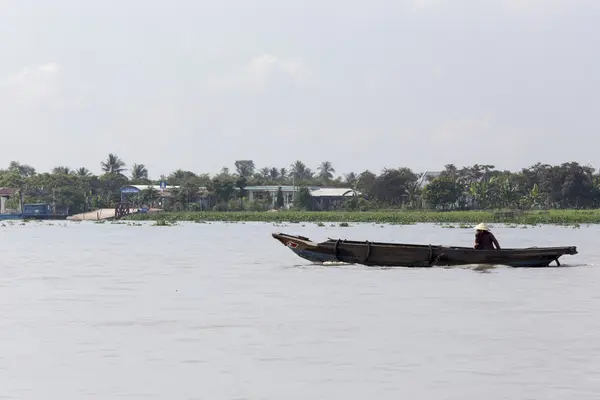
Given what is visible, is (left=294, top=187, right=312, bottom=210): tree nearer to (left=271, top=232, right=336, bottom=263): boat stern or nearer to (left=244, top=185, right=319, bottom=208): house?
(left=244, top=185, right=319, bottom=208): house

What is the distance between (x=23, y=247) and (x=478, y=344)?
139 ft

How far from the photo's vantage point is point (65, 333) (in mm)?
20609

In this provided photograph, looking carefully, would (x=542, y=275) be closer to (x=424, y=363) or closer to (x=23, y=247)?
(x=424, y=363)

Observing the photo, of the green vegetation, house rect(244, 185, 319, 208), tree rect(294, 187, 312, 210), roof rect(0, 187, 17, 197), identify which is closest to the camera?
the green vegetation

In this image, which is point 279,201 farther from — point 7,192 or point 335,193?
point 7,192

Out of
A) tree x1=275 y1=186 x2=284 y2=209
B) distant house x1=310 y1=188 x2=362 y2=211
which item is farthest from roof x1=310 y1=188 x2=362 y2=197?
tree x1=275 y1=186 x2=284 y2=209

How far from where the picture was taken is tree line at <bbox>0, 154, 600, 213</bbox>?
11756 cm

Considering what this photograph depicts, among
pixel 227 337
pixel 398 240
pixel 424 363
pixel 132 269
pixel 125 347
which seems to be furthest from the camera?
pixel 398 240

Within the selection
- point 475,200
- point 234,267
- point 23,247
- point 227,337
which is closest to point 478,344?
point 227,337

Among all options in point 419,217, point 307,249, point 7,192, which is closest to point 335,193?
point 419,217

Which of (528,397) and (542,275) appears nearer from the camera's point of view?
(528,397)

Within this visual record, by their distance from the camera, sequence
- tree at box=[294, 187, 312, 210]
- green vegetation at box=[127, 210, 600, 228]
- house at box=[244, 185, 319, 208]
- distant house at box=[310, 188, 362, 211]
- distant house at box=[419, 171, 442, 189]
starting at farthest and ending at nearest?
distant house at box=[419, 171, 442, 189], house at box=[244, 185, 319, 208], distant house at box=[310, 188, 362, 211], tree at box=[294, 187, 312, 210], green vegetation at box=[127, 210, 600, 228]

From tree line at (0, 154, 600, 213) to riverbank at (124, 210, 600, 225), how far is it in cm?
803

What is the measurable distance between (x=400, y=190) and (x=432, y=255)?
10025 centimetres
